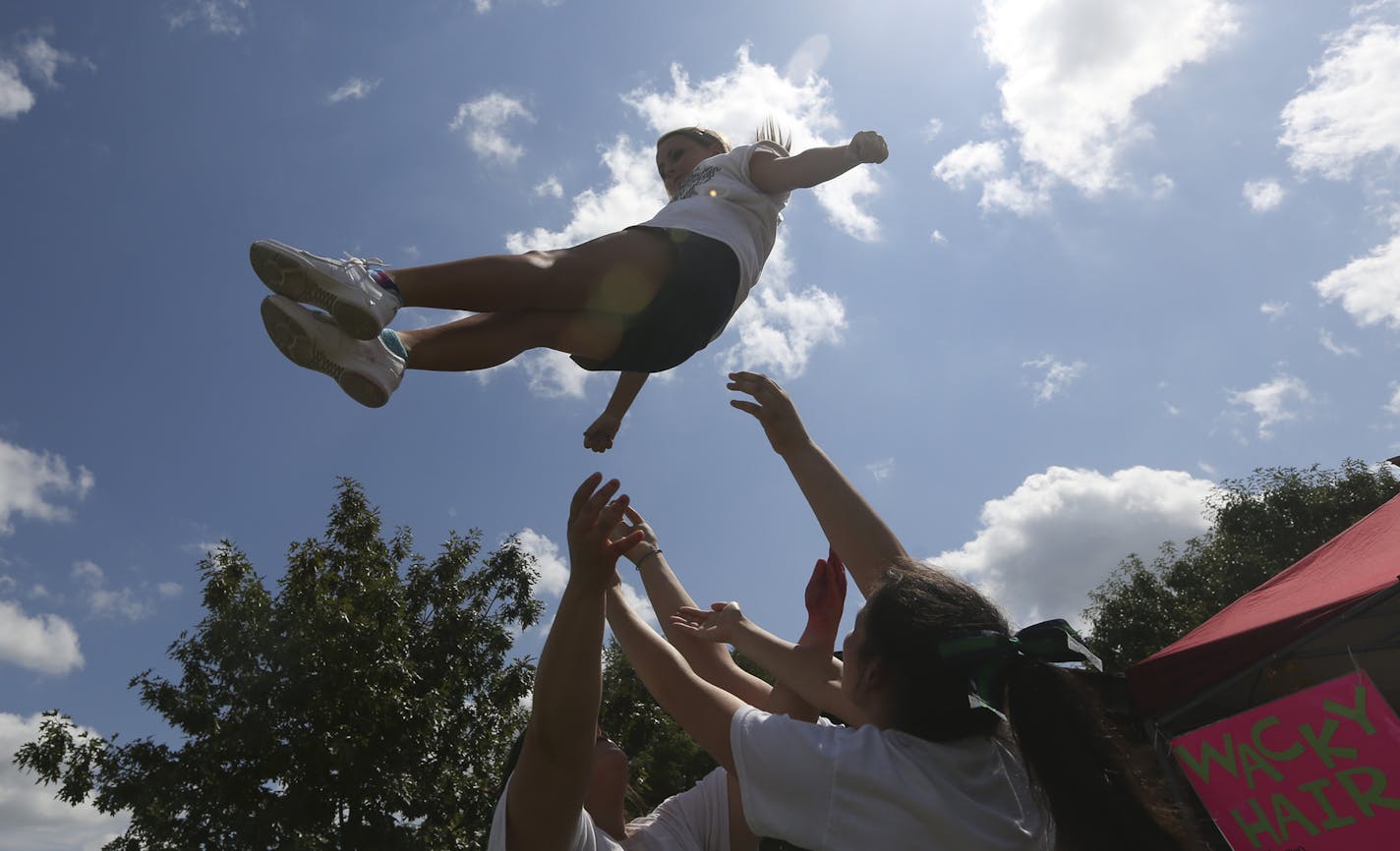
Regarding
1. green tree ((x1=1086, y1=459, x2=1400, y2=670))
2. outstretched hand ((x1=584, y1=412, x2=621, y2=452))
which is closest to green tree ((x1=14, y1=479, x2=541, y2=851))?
outstretched hand ((x1=584, y1=412, x2=621, y2=452))

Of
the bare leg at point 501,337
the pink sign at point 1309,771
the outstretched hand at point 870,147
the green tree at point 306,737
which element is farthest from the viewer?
the green tree at point 306,737

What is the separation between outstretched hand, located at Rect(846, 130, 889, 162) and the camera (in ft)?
7.95

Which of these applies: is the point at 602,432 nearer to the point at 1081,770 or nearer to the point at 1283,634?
the point at 1081,770

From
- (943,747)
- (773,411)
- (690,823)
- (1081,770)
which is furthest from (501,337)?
(1081,770)

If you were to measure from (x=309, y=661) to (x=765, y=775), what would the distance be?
9.16m

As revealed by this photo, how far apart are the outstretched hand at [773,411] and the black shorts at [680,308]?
0.30 metres

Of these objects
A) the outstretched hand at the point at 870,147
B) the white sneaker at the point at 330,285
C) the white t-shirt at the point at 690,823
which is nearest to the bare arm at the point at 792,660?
the white t-shirt at the point at 690,823

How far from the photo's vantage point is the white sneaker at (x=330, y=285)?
6.33 feet

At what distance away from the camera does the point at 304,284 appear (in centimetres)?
199

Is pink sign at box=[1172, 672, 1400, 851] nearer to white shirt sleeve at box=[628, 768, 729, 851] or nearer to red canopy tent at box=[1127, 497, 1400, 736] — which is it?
red canopy tent at box=[1127, 497, 1400, 736]

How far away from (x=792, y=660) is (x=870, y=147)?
1476 millimetres

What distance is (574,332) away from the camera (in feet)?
7.92

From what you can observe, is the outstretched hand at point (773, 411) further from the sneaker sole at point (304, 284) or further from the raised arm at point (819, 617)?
the sneaker sole at point (304, 284)

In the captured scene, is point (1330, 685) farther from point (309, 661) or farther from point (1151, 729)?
point (309, 661)
